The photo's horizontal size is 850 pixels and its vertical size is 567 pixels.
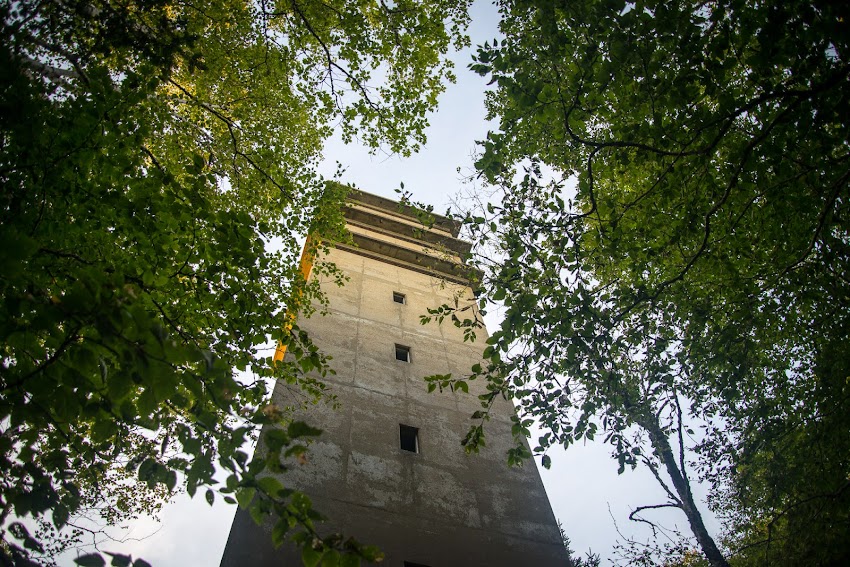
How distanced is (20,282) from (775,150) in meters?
7.43

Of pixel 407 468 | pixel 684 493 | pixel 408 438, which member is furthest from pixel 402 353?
pixel 684 493

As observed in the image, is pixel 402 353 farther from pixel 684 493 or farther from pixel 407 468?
pixel 684 493

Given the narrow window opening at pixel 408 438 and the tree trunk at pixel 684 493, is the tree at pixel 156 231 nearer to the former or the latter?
the narrow window opening at pixel 408 438

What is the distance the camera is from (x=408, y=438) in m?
11.3

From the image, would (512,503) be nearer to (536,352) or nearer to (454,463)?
(454,463)

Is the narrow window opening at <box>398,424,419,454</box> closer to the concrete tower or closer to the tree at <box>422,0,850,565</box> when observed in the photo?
the concrete tower

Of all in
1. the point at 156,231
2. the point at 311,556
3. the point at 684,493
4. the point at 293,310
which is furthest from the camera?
the point at 684,493

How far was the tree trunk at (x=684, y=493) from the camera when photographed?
10.9 metres

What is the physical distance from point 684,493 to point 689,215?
9308mm

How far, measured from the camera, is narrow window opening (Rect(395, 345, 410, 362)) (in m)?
14.3

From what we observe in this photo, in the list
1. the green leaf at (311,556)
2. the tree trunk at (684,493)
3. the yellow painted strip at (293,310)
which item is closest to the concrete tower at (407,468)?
the yellow painted strip at (293,310)

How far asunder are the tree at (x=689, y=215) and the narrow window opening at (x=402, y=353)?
23.1 ft

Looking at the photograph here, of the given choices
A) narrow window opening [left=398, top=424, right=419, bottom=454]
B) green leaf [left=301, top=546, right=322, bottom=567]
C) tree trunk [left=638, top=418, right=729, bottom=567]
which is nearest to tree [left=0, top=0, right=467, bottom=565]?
green leaf [left=301, top=546, right=322, bottom=567]

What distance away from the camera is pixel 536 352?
7.07 metres
